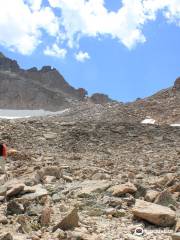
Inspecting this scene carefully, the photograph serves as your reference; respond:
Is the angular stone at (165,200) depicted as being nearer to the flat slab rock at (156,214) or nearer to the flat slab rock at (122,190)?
the flat slab rock at (156,214)

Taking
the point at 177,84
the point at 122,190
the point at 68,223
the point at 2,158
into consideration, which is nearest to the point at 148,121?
the point at 177,84

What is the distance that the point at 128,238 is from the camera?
6582 millimetres

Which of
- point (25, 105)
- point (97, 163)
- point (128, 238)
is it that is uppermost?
point (25, 105)

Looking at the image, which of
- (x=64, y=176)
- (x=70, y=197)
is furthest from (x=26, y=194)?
(x=64, y=176)

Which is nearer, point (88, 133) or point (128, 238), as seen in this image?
point (128, 238)

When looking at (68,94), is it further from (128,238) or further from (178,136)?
(128,238)

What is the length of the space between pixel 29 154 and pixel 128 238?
9.85m

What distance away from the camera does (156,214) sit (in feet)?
23.0

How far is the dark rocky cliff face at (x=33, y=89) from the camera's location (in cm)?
8256

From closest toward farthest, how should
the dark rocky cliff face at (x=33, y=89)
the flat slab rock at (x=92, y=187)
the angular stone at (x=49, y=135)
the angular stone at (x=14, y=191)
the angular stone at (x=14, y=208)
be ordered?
1. the angular stone at (x=14, y=208)
2. the angular stone at (x=14, y=191)
3. the flat slab rock at (x=92, y=187)
4. the angular stone at (x=49, y=135)
5. the dark rocky cliff face at (x=33, y=89)

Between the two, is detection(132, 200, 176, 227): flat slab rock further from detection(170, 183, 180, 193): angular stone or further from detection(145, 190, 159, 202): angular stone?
detection(170, 183, 180, 193): angular stone

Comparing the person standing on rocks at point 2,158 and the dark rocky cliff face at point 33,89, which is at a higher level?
the dark rocky cliff face at point 33,89

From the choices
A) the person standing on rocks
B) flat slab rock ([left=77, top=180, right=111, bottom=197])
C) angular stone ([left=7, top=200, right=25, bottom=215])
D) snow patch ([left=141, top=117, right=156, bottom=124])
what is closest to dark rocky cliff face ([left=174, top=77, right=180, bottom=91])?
snow patch ([left=141, top=117, right=156, bottom=124])

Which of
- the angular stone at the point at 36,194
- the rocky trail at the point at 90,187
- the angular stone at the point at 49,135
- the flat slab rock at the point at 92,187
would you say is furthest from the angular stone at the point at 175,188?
the angular stone at the point at 49,135
